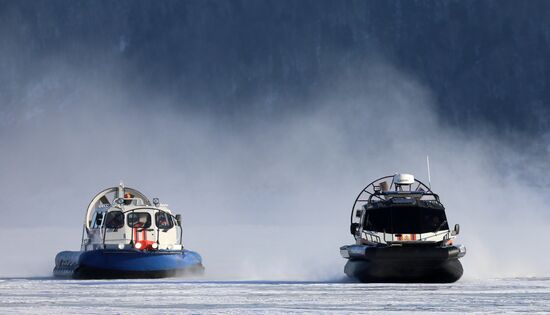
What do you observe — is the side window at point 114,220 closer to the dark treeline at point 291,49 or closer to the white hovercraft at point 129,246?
the white hovercraft at point 129,246

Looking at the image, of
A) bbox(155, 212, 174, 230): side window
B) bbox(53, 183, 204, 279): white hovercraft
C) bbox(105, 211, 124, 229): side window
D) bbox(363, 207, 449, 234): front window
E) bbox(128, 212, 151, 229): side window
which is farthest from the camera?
bbox(155, 212, 174, 230): side window

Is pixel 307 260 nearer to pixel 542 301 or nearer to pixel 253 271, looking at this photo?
pixel 253 271

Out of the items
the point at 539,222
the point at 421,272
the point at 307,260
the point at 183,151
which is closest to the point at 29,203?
the point at 183,151

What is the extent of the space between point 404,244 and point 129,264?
296 inches

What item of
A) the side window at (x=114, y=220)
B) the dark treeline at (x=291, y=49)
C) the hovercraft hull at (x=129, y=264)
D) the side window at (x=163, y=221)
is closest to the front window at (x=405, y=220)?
the hovercraft hull at (x=129, y=264)

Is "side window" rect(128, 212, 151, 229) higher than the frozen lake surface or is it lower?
higher

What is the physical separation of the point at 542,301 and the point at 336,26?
105 meters

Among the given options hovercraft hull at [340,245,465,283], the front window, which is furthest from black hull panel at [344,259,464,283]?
the front window

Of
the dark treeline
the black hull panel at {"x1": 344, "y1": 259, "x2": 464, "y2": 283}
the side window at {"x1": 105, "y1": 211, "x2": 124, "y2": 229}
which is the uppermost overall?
the dark treeline

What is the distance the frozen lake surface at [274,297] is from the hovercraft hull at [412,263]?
39 centimetres

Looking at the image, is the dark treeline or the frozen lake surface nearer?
the frozen lake surface

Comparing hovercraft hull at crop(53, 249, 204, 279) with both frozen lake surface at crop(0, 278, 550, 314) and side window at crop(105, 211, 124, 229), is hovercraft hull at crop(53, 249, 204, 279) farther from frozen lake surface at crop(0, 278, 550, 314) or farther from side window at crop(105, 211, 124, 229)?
frozen lake surface at crop(0, 278, 550, 314)

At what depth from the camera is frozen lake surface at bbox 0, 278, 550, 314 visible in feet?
67.0

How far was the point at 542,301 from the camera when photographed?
70.8 feet
